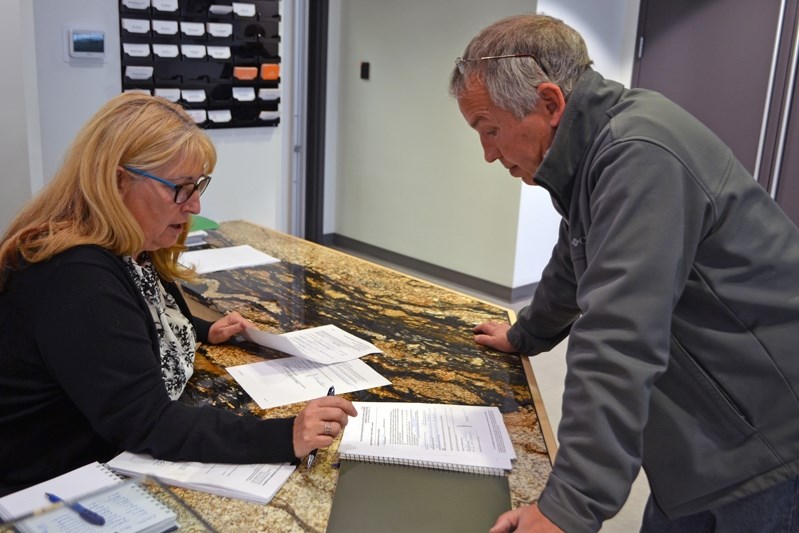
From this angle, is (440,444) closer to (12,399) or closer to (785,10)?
(12,399)

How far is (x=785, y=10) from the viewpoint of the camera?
12.8ft

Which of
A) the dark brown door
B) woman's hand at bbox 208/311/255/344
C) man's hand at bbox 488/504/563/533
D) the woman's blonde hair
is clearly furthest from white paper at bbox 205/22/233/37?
man's hand at bbox 488/504/563/533

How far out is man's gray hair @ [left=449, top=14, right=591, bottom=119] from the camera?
117 cm

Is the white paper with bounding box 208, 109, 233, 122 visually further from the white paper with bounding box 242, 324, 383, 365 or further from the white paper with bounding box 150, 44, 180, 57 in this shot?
the white paper with bounding box 242, 324, 383, 365

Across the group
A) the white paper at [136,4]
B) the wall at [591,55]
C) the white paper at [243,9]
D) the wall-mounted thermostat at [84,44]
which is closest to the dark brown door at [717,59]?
the wall at [591,55]

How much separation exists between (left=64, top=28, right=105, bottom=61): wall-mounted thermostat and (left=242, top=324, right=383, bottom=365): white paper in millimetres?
2118

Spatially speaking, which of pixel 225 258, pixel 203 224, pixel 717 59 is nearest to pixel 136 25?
pixel 203 224

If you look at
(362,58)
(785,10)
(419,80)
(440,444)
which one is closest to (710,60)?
(785,10)

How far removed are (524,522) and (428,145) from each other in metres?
4.10

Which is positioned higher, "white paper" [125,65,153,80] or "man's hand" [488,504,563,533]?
"white paper" [125,65,153,80]

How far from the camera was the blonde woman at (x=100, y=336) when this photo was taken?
1.11m

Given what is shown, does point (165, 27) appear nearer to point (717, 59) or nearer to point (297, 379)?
point (297, 379)

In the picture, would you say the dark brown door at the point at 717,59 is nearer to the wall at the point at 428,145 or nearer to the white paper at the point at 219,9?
the wall at the point at 428,145

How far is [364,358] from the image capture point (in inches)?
62.3
